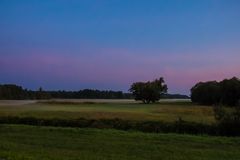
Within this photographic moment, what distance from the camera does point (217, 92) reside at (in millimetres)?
121312

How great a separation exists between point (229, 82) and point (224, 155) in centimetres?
9329

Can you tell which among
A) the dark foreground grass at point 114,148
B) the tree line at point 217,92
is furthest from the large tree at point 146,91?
the dark foreground grass at point 114,148

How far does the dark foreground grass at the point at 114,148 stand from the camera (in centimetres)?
2062

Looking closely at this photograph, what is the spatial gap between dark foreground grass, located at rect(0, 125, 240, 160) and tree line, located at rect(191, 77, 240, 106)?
65073 millimetres

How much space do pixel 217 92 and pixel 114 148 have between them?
325ft

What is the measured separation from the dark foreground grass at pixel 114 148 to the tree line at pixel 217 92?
65.1 m

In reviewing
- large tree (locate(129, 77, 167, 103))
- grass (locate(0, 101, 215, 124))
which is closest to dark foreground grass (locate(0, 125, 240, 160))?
grass (locate(0, 101, 215, 124))

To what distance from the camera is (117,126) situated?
48.5 m

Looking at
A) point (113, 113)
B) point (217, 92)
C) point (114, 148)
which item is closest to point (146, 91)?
point (217, 92)

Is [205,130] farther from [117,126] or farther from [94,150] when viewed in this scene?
[94,150]

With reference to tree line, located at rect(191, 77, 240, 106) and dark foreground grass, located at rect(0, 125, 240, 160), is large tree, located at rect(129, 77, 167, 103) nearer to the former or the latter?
tree line, located at rect(191, 77, 240, 106)

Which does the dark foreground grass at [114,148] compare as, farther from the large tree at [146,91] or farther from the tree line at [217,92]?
the large tree at [146,91]

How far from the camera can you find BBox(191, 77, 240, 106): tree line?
108 metres

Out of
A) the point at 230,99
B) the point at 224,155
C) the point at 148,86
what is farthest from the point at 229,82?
the point at 224,155
